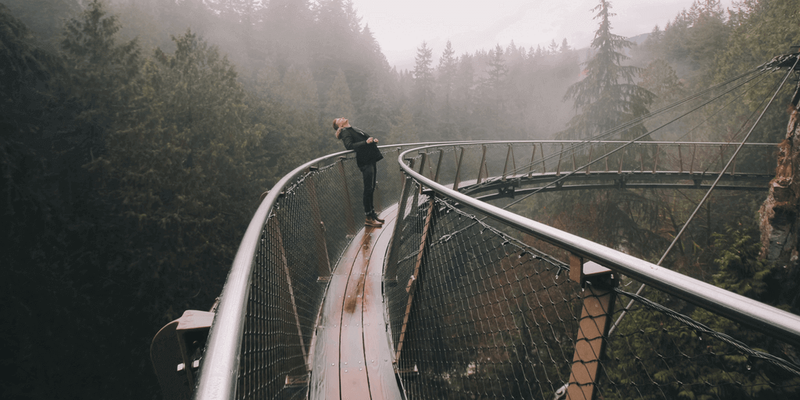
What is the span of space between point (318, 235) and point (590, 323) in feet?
8.45

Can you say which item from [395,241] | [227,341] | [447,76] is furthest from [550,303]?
[447,76]

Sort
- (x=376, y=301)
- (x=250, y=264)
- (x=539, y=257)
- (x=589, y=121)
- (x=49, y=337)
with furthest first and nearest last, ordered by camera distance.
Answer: (x=589, y=121)
(x=49, y=337)
(x=376, y=301)
(x=539, y=257)
(x=250, y=264)

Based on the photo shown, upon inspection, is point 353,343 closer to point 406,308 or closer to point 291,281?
point 406,308

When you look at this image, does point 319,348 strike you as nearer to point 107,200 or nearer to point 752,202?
point 107,200

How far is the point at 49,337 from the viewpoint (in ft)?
52.4

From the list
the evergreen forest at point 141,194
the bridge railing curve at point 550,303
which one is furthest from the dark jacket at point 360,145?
the evergreen forest at point 141,194

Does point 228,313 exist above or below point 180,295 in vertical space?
above

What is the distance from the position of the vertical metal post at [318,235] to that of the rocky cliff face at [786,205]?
12221 mm

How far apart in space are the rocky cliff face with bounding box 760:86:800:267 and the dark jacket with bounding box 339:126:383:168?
1140 cm

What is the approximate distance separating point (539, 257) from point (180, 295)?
2136 cm

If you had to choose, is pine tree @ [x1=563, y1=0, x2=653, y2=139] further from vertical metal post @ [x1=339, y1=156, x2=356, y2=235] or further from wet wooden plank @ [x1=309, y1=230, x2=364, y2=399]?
wet wooden plank @ [x1=309, y1=230, x2=364, y2=399]

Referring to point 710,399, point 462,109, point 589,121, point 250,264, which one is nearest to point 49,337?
point 250,264

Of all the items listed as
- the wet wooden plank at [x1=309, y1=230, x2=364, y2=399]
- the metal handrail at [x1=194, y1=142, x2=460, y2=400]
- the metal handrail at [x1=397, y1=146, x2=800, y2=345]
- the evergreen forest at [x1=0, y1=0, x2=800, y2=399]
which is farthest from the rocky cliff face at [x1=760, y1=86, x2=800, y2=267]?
the metal handrail at [x1=194, y1=142, x2=460, y2=400]

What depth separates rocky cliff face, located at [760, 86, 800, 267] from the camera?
9.56 m
